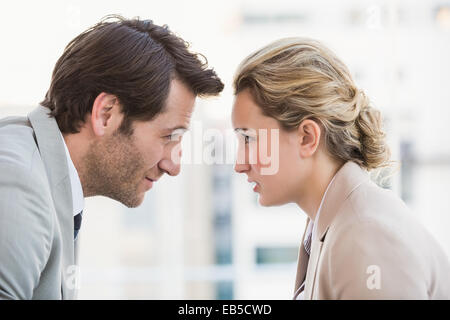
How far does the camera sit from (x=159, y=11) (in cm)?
413

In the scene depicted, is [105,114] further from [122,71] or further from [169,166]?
[169,166]

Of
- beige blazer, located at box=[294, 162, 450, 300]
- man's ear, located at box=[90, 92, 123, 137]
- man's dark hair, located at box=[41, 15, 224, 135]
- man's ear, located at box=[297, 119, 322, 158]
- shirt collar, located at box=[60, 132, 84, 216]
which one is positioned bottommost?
beige blazer, located at box=[294, 162, 450, 300]

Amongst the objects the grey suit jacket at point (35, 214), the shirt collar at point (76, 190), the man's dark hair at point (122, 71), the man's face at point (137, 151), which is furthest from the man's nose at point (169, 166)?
the grey suit jacket at point (35, 214)

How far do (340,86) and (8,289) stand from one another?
0.85m

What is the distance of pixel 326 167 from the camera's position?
1.30 m

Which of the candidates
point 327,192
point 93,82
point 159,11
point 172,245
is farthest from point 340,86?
point 172,245

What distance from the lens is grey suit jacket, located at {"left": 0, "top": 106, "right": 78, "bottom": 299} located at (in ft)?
3.53

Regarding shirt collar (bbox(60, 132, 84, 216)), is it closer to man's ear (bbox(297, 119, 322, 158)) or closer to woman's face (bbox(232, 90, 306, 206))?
woman's face (bbox(232, 90, 306, 206))

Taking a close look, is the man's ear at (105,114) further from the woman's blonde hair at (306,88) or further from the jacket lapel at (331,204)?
the jacket lapel at (331,204)

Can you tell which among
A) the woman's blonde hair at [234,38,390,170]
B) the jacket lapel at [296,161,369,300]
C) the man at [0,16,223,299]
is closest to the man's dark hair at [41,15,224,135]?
the man at [0,16,223,299]

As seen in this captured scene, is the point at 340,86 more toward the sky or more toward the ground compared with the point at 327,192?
more toward the sky

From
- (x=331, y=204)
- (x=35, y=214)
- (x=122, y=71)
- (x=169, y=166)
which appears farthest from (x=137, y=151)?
A: (x=331, y=204)

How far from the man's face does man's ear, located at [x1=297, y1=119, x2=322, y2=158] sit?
43 cm
